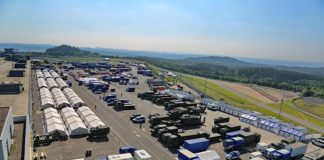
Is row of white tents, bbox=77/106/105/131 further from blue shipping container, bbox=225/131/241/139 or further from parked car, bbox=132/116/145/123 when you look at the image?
blue shipping container, bbox=225/131/241/139

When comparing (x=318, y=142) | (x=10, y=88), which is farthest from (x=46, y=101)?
(x=318, y=142)

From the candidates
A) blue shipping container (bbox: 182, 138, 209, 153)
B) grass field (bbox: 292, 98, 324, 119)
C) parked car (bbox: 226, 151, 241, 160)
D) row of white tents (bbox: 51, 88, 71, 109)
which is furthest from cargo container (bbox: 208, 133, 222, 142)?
grass field (bbox: 292, 98, 324, 119)

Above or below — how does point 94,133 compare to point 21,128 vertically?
below

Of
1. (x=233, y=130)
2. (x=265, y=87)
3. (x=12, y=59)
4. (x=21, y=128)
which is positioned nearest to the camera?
(x=21, y=128)

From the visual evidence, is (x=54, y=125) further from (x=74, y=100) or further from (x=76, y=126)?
(x=74, y=100)

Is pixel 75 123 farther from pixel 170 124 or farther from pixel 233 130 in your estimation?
pixel 233 130

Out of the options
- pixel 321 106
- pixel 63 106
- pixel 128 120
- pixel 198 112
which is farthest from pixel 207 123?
pixel 321 106

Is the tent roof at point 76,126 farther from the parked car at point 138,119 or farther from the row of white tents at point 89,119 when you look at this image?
the parked car at point 138,119
